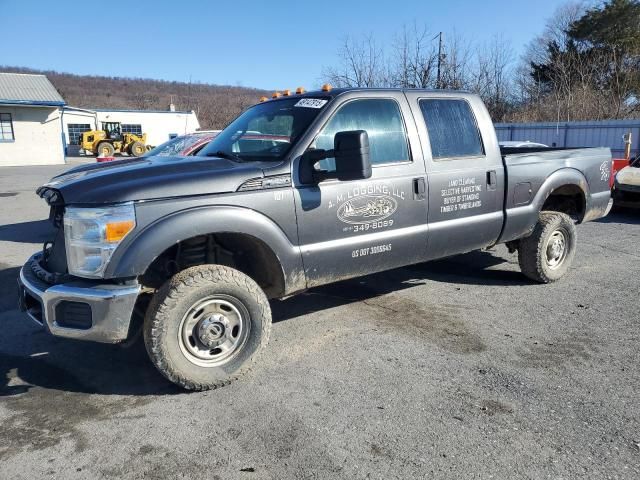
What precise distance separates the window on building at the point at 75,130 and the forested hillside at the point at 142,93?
112 feet

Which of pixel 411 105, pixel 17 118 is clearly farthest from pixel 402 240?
pixel 17 118

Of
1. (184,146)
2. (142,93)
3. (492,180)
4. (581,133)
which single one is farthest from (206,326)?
(142,93)

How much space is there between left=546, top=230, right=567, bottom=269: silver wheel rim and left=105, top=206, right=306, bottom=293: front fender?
10.8 feet

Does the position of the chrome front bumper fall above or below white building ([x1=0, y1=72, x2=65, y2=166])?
below

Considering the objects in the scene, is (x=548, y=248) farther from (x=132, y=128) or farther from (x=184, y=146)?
(x=132, y=128)

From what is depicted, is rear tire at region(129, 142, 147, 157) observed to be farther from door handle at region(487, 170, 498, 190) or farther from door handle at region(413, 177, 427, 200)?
door handle at region(413, 177, 427, 200)

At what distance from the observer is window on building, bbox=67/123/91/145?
4666 centimetres

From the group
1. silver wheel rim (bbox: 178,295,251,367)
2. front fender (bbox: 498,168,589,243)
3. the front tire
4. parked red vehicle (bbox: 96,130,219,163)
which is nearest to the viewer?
the front tire

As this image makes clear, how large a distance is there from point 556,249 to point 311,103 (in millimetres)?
3348

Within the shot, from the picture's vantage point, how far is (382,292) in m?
5.51

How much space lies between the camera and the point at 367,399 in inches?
129

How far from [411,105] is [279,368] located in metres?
2.47

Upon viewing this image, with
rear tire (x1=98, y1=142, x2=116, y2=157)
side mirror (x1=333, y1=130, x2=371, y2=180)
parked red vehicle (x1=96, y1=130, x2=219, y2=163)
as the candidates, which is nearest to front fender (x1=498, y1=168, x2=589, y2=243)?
side mirror (x1=333, y1=130, x2=371, y2=180)

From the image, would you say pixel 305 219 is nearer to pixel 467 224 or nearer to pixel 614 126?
pixel 467 224
